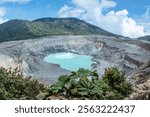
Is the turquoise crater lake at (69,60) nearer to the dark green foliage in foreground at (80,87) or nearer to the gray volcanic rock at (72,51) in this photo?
the gray volcanic rock at (72,51)

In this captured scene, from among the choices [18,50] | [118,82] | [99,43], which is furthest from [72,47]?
[118,82]

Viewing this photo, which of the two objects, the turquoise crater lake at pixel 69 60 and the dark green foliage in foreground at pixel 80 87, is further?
the turquoise crater lake at pixel 69 60

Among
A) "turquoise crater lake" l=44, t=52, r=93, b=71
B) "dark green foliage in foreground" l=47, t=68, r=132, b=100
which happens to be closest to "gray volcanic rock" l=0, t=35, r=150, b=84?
"turquoise crater lake" l=44, t=52, r=93, b=71

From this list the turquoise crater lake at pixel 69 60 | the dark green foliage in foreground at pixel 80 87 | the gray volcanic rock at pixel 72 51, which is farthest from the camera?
the turquoise crater lake at pixel 69 60

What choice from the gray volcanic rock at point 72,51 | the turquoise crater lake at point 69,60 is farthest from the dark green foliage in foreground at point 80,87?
the turquoise crater lake at point 69,60

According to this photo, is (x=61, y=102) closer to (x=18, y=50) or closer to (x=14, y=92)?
(x=14, y=92)

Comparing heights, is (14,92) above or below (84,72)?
below
